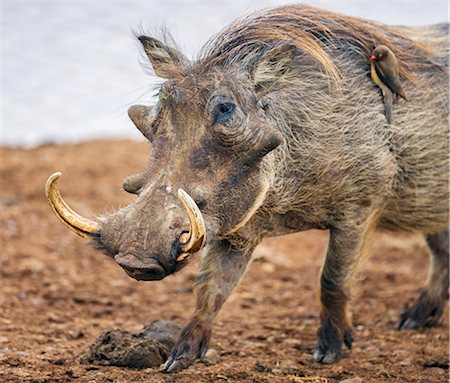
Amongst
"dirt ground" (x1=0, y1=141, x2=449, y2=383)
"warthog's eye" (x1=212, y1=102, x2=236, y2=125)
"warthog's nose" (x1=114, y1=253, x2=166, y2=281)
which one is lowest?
"dirt ground" (x1=0, y1=141, x2=449, y2=383)

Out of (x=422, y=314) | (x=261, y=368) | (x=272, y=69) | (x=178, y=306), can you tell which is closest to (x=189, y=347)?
(x=261, y=368)

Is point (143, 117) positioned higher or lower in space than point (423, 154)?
higher

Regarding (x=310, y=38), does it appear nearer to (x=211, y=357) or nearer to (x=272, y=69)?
(x=272, y=69)

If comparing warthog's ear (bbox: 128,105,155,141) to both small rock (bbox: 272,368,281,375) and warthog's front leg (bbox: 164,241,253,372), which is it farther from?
small rock (bbox: 272,368,281,375)

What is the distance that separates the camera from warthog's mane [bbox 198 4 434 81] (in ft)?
12.8

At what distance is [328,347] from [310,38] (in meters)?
1.55

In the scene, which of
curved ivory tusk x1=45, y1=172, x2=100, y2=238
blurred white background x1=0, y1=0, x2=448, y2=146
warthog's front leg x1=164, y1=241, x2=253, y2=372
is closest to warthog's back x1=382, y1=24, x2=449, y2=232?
warthog's front leg x1=164, y1=241, x2=253, y2=372

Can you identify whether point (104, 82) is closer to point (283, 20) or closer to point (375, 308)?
point (375, 308)

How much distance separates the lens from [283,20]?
4.23 m

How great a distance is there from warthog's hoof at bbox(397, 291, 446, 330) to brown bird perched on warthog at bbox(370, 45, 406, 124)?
4.60 ft

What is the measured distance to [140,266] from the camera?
121 inches

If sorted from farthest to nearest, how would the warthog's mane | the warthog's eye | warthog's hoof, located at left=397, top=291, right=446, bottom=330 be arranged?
warthog's hoof, located at left=397, top=291, right=446, bottom=330 < the warthog's mane < the warthog's eye

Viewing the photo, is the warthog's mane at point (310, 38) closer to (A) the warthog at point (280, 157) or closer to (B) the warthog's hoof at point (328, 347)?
(A) the warthog at point (280, 157)

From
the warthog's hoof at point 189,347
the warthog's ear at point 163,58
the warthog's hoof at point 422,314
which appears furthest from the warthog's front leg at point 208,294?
the warthog's hoof at point 422,314
